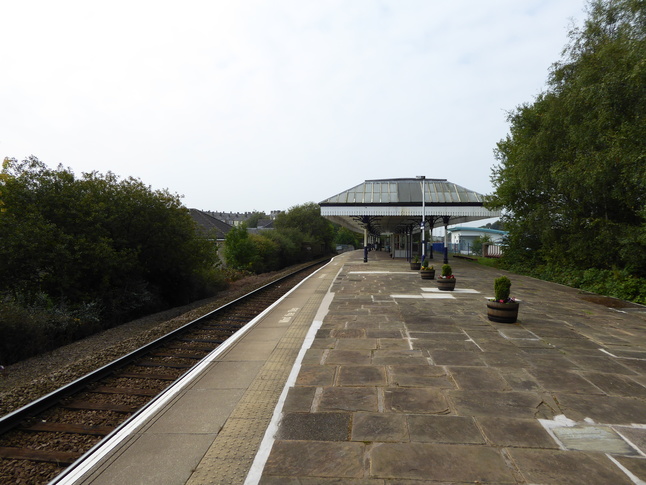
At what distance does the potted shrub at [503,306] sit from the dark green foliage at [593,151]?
6276 millimetres

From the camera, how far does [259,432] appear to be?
3.20 m

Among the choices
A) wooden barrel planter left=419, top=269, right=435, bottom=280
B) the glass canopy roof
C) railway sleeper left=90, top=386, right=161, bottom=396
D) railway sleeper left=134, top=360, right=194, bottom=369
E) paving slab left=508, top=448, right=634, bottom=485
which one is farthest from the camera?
the glass canopy roof

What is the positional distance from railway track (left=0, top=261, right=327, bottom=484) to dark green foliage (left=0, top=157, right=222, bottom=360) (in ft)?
16.7

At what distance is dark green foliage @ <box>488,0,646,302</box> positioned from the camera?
10.4 m

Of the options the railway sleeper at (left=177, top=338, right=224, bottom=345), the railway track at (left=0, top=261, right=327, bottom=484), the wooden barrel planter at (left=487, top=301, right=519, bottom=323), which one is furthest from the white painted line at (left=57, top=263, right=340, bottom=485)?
the wooden barrel planter at (left=487, top=301, right=519, bottom=323)

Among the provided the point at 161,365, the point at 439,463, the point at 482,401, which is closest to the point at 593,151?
the point at 482,401

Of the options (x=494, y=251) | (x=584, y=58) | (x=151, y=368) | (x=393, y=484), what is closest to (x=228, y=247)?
(x=151, y=368)

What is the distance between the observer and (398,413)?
11.4 ft

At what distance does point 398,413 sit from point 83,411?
407cm

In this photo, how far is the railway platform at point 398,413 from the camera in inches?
104

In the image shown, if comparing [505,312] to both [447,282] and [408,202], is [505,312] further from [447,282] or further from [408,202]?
[408,202]

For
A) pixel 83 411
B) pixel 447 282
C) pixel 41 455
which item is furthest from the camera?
pixel 447 282

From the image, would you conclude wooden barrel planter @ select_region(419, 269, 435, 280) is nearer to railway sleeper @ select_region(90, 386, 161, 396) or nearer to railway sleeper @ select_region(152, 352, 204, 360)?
railway sleeper @ select_region(152, 352, 204, 360)

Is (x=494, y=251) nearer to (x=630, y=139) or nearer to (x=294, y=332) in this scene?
(x=630, y=139)
